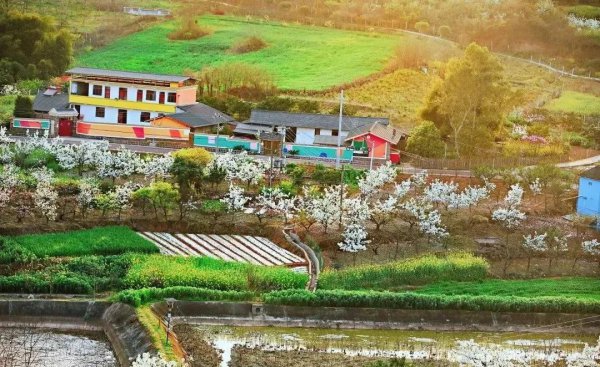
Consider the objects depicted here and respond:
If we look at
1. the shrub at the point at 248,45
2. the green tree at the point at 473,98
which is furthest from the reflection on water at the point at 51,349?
the shrub at the point at 248,45

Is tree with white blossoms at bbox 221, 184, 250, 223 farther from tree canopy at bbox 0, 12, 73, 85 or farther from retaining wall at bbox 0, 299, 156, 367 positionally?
tree canopy at bbox 0, 12, 73, 85

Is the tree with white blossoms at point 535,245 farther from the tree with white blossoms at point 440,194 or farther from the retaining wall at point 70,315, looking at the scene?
the retaining wall at point 70,315

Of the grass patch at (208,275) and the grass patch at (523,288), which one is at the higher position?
the grass patch at (208,275)

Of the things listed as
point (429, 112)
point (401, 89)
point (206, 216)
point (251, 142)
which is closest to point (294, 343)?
point (206, 216)

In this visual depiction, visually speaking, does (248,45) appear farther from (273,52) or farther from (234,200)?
(234,200)

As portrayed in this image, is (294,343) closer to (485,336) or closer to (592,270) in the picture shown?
(485,336)

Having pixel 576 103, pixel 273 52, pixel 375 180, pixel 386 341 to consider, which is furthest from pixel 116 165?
pixel 576 103
